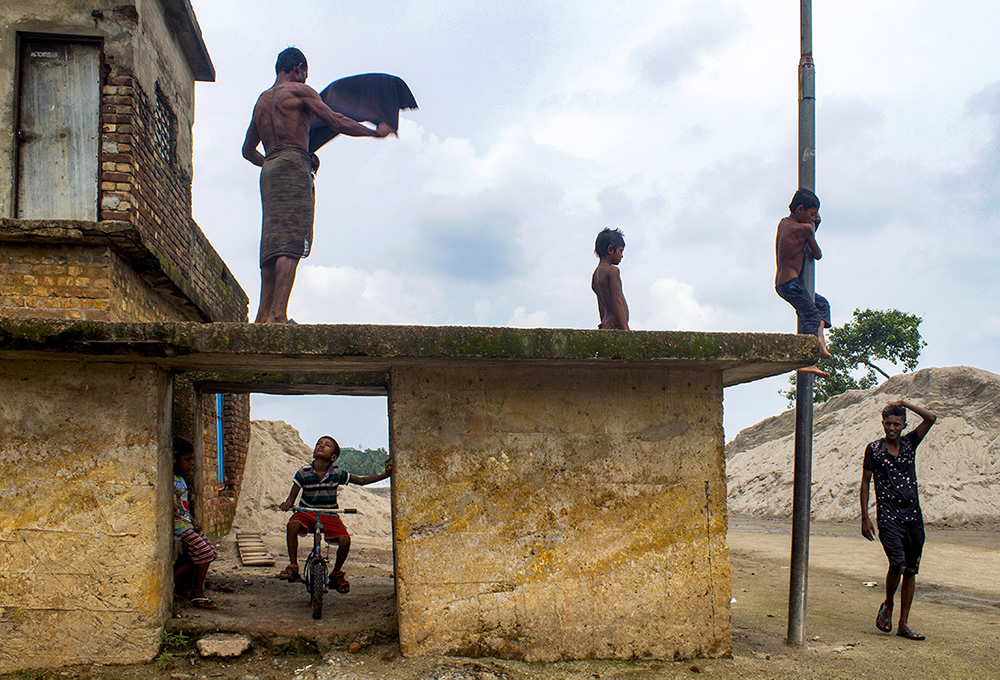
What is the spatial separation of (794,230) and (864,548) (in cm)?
795

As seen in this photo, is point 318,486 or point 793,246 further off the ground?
point 793,246

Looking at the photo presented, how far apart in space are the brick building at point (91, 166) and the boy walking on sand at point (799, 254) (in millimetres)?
4698

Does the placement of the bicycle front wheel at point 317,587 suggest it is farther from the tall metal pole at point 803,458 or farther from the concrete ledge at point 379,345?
the tall metal pole at point 803,458

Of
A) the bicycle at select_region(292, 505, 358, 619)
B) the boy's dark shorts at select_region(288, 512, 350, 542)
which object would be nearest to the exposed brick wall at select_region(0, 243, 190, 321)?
the boy's dark shorts at select_region(288, 512, 350, 542)

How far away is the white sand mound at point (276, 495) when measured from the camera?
12375 millimetres

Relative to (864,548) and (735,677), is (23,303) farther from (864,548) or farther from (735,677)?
(864,548)

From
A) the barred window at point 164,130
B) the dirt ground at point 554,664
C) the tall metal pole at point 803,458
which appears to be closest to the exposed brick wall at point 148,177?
the barred window at point 164,130

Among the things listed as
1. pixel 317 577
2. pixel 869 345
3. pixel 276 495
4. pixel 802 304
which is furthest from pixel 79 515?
pixel 869 345

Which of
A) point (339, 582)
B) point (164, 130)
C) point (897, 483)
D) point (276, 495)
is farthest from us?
point (276, 495)

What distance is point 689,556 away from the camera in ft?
17.3

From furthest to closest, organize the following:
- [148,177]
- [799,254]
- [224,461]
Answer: [224,461] < [148,177] < [799,254]

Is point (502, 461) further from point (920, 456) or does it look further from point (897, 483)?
point (920, 456)

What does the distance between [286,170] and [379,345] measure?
2057 mm

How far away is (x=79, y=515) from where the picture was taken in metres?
4.85
